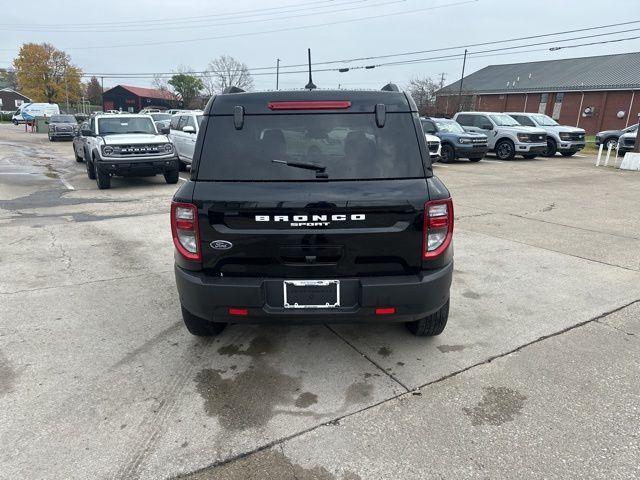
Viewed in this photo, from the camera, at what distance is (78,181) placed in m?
12.9

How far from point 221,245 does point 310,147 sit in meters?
0.86

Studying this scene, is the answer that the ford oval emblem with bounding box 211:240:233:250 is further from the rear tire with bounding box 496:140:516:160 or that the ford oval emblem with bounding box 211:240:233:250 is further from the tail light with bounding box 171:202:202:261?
the rear tire with bounding box 496:140:516:160

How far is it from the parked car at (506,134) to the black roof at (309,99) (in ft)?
57.9

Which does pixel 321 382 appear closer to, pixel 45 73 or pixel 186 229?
pixel 186 229

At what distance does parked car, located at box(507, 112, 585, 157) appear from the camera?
20.2 metres

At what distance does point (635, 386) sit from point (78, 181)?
13521 mm

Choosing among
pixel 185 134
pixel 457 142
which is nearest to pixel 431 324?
pixel 185 134

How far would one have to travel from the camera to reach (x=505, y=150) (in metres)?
19.5

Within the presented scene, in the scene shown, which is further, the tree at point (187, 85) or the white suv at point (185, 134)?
the tree at point (187, 85)

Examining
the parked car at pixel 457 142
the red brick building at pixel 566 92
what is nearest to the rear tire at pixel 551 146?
the parked car at pixel 457 142

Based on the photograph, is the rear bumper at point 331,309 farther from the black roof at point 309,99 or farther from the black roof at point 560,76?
the black roof at point 560,76

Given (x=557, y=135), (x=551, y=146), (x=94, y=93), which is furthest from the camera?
(x=94, y=93)

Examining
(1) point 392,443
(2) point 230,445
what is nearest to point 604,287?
(1) point 392,443

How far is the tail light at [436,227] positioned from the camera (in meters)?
2.89
